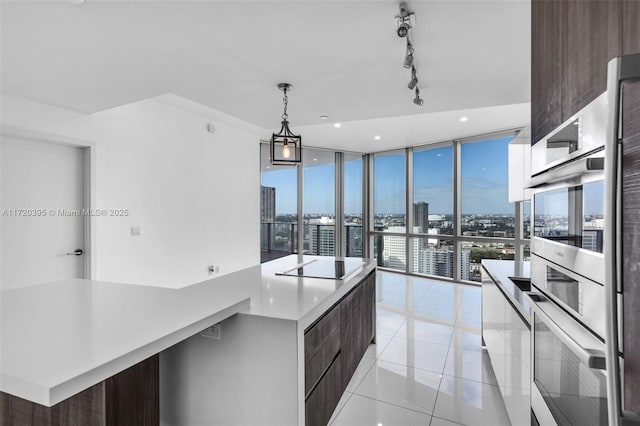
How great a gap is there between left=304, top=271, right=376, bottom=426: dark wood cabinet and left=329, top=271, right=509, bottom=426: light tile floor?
0.62 feet

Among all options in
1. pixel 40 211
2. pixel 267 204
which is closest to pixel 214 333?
pixel 40 211

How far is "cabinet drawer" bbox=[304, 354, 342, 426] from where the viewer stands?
5.47ft

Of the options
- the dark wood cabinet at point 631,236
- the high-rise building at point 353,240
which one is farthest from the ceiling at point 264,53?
the high-rise building at point 353,240

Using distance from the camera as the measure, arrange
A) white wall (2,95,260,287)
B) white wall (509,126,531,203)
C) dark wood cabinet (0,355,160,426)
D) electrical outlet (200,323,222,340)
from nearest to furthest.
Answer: dark wood cabinet (0,355,160,426)
electrical outlet (200,323,222,340)
white wall (509,126,531,203)
white wall (2,95,260,287)

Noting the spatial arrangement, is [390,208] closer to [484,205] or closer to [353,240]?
[353,240]

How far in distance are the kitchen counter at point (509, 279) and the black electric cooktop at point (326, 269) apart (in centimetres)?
103

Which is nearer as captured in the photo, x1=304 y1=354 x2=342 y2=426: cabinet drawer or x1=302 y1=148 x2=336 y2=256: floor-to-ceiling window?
x1=304 y1=354 x2=342 y2=426: cabinet drawer

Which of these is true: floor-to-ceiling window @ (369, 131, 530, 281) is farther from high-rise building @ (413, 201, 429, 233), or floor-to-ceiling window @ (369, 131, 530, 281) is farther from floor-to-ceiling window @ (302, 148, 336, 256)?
floor-to-ceiling window @ (302, 148, 336, 256)

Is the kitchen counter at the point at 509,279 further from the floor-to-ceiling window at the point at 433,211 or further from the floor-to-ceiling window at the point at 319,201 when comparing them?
the floor-to-ceiling window at the point at 319,201

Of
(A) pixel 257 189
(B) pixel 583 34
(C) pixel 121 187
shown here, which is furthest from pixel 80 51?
(A) pixel 257 189

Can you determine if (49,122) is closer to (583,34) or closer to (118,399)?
(118,399)

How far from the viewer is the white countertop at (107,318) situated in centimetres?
89

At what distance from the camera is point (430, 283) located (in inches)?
238

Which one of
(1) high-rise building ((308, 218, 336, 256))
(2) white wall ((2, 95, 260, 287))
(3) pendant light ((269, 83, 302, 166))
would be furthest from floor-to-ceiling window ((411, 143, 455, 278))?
(3) pendant light ((269, 83, 302, 166))
